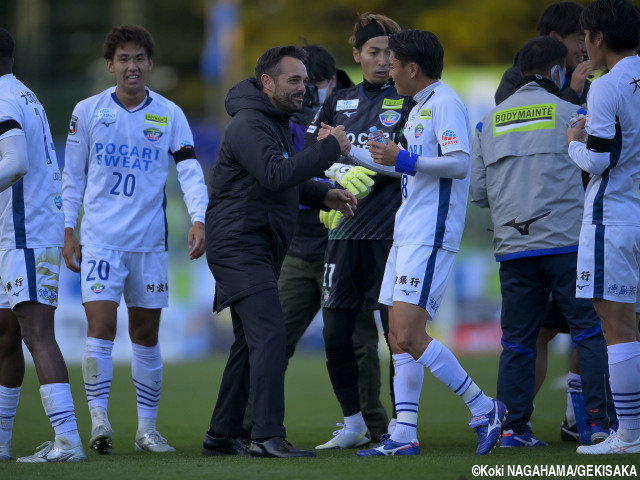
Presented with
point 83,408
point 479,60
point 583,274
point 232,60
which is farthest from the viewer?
point 232,60

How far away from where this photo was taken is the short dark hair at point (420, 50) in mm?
6297

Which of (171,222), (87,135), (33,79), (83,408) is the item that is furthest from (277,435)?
(33,79)

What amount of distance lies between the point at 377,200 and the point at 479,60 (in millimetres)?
18113

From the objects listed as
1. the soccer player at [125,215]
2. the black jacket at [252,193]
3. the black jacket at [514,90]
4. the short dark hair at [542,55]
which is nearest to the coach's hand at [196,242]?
the soccer player at [125,215]

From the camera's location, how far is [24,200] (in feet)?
20.9

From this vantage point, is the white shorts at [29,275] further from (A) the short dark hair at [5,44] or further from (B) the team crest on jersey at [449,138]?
(B) the team crest on jersey at [449,138]

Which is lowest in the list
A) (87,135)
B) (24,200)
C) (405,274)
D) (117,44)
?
(405,274)

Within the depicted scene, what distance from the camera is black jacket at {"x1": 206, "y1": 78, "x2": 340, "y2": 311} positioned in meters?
6.08

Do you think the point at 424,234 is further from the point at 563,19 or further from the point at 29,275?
the point at 563,19

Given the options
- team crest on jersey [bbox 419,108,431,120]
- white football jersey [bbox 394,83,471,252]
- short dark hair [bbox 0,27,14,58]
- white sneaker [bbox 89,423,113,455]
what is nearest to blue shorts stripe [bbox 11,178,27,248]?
short dark hair [bbox 0,27,14,58]

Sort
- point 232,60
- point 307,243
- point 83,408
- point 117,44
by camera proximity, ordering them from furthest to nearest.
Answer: point 232,60 < point 83,408 < point 307,243 < point 117,44

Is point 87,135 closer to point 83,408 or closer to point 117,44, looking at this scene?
point 117,44

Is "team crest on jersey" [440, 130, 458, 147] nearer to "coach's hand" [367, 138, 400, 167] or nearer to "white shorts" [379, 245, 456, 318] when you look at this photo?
"coach's hand" [367, 138, 400, 167]

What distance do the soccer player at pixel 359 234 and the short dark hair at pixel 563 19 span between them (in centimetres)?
130
